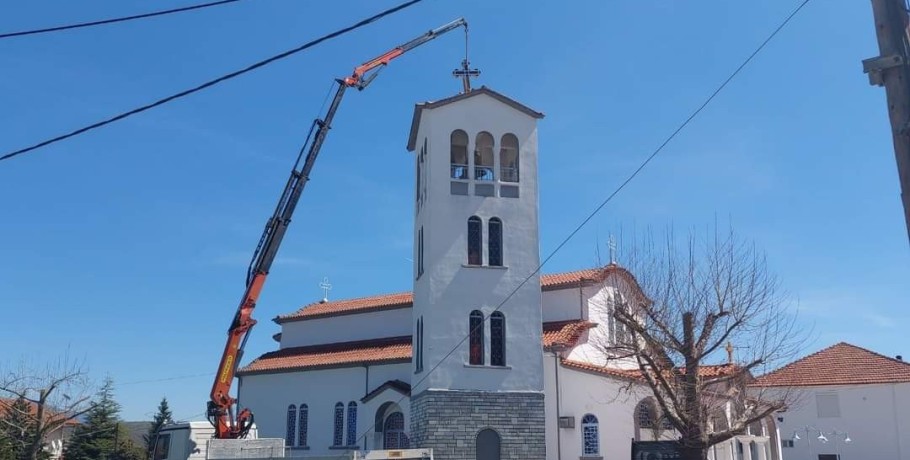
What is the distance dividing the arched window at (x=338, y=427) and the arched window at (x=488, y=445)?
30.6 ft

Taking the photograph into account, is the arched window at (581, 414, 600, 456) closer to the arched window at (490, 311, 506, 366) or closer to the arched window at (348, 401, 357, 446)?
the arched window at (490, 311, 506, 366)

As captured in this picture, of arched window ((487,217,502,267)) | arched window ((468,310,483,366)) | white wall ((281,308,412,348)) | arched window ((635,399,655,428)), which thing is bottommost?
arched window ((635,399,655,428))

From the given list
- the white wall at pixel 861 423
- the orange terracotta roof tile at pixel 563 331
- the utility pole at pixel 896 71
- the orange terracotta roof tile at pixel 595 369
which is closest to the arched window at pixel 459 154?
the orange terracotta roof tile at pixel 563 331

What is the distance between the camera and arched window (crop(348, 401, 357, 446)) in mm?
33875

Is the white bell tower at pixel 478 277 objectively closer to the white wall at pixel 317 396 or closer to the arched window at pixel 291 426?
the white wall at pixel 317 396

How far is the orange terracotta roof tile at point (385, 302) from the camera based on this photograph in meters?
32.3

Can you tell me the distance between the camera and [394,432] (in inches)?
1287

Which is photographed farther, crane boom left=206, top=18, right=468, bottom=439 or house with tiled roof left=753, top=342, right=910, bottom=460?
house with tiled roof left=753, top=342, right=910, bottom=460

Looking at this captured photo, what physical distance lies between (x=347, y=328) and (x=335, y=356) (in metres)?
2.68

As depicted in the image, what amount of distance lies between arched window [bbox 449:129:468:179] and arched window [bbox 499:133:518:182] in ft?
4.16

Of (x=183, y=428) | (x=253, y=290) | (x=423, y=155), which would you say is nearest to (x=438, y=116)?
(x=423, y=155)

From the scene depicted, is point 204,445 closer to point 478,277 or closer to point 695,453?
point 478,277

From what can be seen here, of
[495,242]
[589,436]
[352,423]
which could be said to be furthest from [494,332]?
[352,423]

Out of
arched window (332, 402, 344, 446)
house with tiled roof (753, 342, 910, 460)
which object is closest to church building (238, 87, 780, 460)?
arched window (332, 402, 344, 446)
